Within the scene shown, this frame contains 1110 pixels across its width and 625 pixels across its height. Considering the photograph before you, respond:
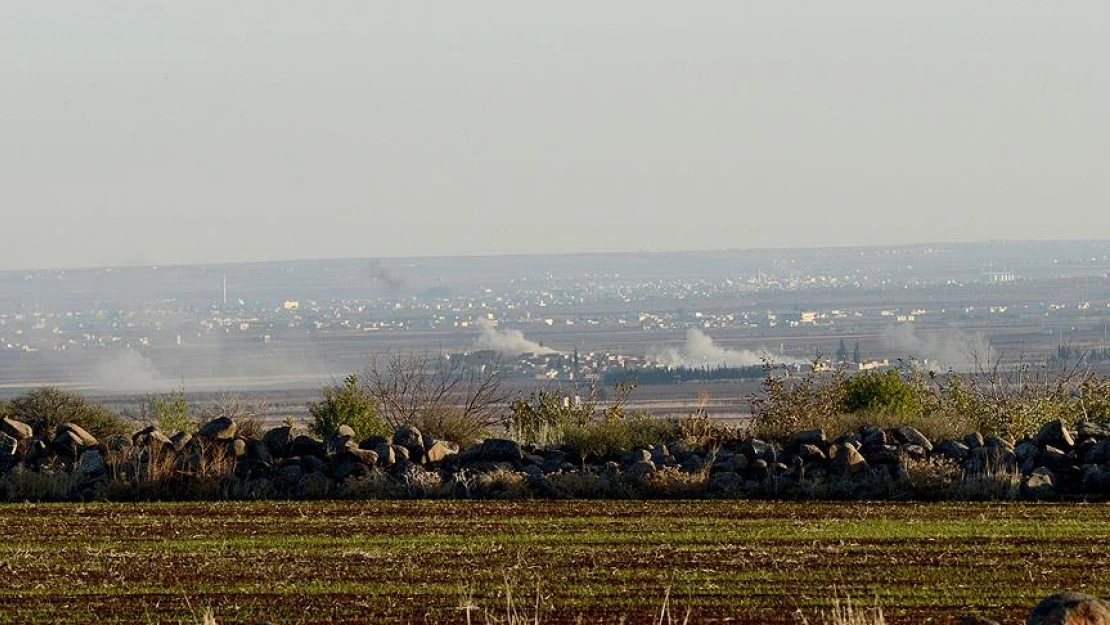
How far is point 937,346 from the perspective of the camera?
127 meters

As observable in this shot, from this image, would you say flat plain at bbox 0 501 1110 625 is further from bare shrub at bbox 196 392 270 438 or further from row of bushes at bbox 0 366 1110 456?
bare shrub at bbox 196 392 270 438

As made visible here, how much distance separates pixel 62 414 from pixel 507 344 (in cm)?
10281

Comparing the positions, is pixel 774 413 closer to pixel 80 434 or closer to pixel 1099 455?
pixel 1099 455

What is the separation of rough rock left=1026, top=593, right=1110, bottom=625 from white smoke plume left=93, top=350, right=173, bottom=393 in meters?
102

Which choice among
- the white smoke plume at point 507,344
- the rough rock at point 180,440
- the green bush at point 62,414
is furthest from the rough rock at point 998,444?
the white smoke plume at point 507,344

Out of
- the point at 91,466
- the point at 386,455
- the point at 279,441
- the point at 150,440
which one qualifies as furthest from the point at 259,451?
the point at 91,466

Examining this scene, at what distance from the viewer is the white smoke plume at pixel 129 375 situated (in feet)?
385

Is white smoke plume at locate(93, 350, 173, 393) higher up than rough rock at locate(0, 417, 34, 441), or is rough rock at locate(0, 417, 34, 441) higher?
rough rock at locate(0, 417, 34, 441)

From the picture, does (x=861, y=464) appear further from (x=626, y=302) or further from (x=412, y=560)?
(x=626, y=302)

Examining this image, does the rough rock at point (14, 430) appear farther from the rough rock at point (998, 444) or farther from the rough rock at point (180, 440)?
the rough rock at point (998, 444)

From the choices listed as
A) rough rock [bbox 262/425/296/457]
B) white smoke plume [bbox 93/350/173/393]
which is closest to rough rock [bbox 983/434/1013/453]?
rough rock [bbox 262/425/296/457]

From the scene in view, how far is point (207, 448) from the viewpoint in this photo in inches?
984

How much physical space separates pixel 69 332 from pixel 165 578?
16517cm

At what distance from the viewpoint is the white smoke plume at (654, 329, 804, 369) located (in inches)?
4865
